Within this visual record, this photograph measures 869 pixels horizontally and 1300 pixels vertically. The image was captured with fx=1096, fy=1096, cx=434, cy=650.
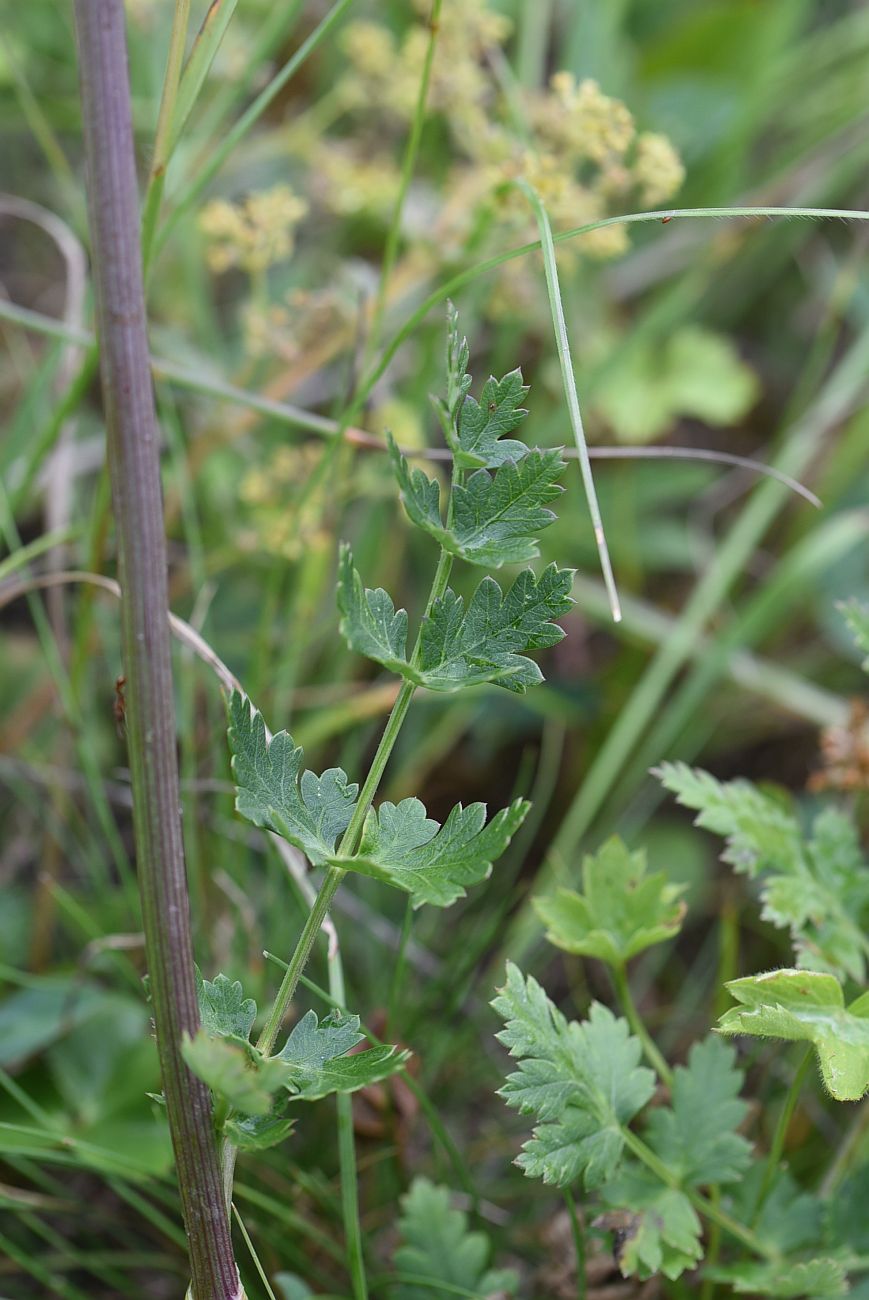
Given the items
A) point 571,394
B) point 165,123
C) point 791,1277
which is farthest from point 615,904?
point 165,123

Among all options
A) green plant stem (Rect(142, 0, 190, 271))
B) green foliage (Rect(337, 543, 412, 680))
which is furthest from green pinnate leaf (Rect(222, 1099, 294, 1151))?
green plant stem (Rect(142, 0, 190, 271))

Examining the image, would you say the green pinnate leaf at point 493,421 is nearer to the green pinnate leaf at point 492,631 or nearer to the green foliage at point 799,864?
the green pinnate leaf at point 492,631

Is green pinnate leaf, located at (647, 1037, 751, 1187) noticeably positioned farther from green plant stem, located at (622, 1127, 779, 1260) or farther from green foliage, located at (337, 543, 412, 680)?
green foliage, located at (337, 543, 412, 680)

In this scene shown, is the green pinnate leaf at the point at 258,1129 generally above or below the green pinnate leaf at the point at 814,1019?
below

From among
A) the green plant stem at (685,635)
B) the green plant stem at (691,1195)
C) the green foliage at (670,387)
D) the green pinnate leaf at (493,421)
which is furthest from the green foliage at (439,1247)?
the green foliage at (670,387)

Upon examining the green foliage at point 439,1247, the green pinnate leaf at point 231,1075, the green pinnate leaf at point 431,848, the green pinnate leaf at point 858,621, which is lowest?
the green foliage at point 439,1247

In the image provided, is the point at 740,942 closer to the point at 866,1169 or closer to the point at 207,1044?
the point at 866,1169

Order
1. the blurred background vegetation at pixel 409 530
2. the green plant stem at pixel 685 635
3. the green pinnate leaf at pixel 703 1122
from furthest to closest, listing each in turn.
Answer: the green plant stem at pixel 685 635 < the blurred background vegetation at pixel 409 530 < the green pinnate leaf at pixel 703 1122

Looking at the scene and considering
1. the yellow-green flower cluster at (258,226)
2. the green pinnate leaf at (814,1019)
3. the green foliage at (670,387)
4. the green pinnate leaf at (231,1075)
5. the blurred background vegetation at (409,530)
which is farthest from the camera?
the green foliage at (670,387)
